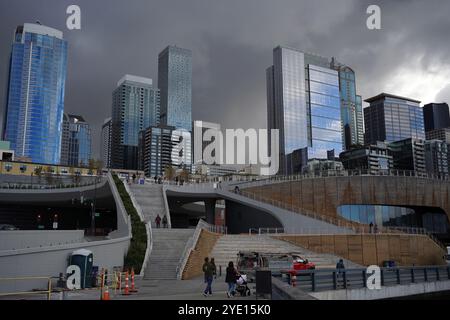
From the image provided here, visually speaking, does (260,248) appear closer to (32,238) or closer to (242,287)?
(32,238)

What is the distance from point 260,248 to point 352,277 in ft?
56.0

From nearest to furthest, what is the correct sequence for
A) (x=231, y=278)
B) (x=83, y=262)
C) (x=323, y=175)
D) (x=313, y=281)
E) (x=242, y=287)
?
(x=231, y=278) < (x=242, y=287) < (x=313, y=281) < (x=83, y=262) < (x=323, y=175)

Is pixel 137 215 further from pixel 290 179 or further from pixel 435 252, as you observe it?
pixel 435 252

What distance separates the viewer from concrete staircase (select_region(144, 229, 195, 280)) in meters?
28.4

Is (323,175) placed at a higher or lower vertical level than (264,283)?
higher

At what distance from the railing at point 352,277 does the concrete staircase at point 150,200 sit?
74.1 ft

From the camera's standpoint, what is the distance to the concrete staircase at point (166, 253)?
93.2 feet

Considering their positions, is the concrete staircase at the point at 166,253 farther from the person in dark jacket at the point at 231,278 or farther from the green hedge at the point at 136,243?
the person in dark jacket at the point at 231,278

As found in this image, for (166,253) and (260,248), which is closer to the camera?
(166,253)

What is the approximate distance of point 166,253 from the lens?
103 ft

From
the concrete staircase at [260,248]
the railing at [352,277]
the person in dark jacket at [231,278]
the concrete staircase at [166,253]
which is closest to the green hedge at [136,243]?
the concrete staircase at [166,253]

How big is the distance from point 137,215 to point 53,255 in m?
14.2

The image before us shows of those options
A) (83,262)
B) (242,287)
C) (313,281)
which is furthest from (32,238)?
(313,281)
